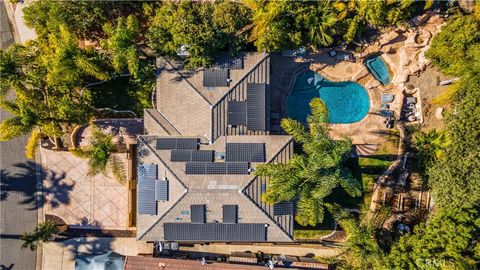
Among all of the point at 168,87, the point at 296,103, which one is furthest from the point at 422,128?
the point at 168,87

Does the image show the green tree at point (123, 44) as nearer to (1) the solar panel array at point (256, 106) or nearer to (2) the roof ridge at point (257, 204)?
(1) the solar panel array at point (256, 106)

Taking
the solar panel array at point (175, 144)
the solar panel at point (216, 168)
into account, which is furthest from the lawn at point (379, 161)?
the solar panel array at point (175, 144)

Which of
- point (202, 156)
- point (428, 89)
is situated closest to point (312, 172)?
point (202, 156)

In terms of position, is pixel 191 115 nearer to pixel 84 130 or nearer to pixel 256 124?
pixel 256 124

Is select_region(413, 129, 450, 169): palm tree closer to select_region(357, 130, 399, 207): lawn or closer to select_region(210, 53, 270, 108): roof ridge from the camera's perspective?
select_region(357, 130, 399, 207): lawn

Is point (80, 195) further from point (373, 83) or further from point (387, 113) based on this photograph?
point (387, 113)

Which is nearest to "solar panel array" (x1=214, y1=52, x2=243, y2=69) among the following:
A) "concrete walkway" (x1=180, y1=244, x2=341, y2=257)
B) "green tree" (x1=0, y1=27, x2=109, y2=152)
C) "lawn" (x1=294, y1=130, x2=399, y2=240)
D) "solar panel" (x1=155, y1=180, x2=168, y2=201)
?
"green tree" (x1=0, y1=27, x2=109, y2=152)

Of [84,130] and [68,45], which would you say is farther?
[84,130]
